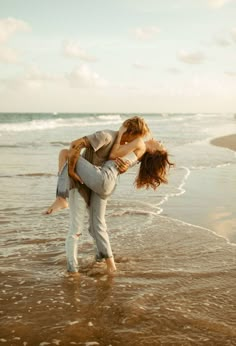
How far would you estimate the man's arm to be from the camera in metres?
4.54

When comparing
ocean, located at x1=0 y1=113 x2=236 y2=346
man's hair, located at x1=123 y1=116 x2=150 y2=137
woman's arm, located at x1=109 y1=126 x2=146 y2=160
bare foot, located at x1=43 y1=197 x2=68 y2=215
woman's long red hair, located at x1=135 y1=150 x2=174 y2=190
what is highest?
man's hair, located at x1=123 y1=116 x2=150 y2=137

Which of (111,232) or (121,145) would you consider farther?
(111,232)

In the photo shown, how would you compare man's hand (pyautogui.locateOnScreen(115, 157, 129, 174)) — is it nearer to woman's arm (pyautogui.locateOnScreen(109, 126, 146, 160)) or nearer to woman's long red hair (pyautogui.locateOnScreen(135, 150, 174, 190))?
woman's arm (pyautogui.locateOnScreen(109, 126, 146, 160))

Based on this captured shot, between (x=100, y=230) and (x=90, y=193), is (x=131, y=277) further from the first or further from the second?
(x=90, y=193)

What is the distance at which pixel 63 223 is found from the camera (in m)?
7.12

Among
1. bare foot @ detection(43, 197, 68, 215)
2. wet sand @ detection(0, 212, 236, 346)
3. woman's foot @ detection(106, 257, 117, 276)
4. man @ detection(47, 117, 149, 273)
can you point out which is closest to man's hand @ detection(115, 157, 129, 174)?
man @ detection(47, 117, 149, 273)

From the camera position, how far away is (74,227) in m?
4.72

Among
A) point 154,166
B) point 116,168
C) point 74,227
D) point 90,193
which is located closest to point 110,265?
point 74,227

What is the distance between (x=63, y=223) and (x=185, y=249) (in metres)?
2.22

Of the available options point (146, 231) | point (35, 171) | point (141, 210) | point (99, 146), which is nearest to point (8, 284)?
point (99, 146)

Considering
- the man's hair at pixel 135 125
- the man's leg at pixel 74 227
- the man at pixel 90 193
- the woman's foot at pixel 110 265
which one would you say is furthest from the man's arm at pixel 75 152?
the woman's foot at pixel 110 265

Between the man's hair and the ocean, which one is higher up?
the man's hair

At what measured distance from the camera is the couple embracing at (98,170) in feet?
15.1

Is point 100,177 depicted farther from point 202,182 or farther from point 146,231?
point 202,182
